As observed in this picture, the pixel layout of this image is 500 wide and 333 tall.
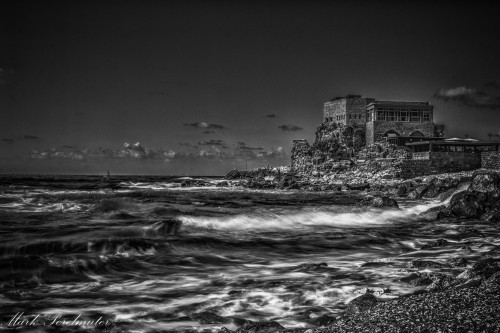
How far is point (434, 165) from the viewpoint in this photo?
51.5 metres

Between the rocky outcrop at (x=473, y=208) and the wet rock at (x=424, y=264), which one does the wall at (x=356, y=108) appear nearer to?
the rocky outcrop at (x=473, y=208)

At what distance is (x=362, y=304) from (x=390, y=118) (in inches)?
2702

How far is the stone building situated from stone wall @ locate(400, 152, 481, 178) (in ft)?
40.8

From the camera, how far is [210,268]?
32.5 feet

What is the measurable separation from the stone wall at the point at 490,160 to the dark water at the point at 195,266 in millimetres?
36938

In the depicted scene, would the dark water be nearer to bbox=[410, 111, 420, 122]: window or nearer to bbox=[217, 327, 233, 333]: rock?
bbox=[217, 327, 233, 333]: rock

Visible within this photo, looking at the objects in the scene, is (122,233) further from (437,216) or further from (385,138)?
(385,138)

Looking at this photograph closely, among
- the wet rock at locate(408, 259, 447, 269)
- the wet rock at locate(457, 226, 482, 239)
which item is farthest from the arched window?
the wet rock at locate(408, 259, 447, 269)

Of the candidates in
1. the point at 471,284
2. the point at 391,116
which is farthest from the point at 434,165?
the point at 471,284

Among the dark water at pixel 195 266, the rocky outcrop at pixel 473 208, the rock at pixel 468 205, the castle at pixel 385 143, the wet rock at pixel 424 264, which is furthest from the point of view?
the castle at pixel 385 143

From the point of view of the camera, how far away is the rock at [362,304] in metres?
6.00

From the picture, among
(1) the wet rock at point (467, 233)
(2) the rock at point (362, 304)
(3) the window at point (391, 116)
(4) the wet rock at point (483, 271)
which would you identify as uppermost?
(3) the window at point (391, 116)

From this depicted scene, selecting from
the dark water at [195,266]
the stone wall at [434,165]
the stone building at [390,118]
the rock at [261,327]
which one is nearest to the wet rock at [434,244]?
the dark water at [195,266]

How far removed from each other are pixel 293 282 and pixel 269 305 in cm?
141
